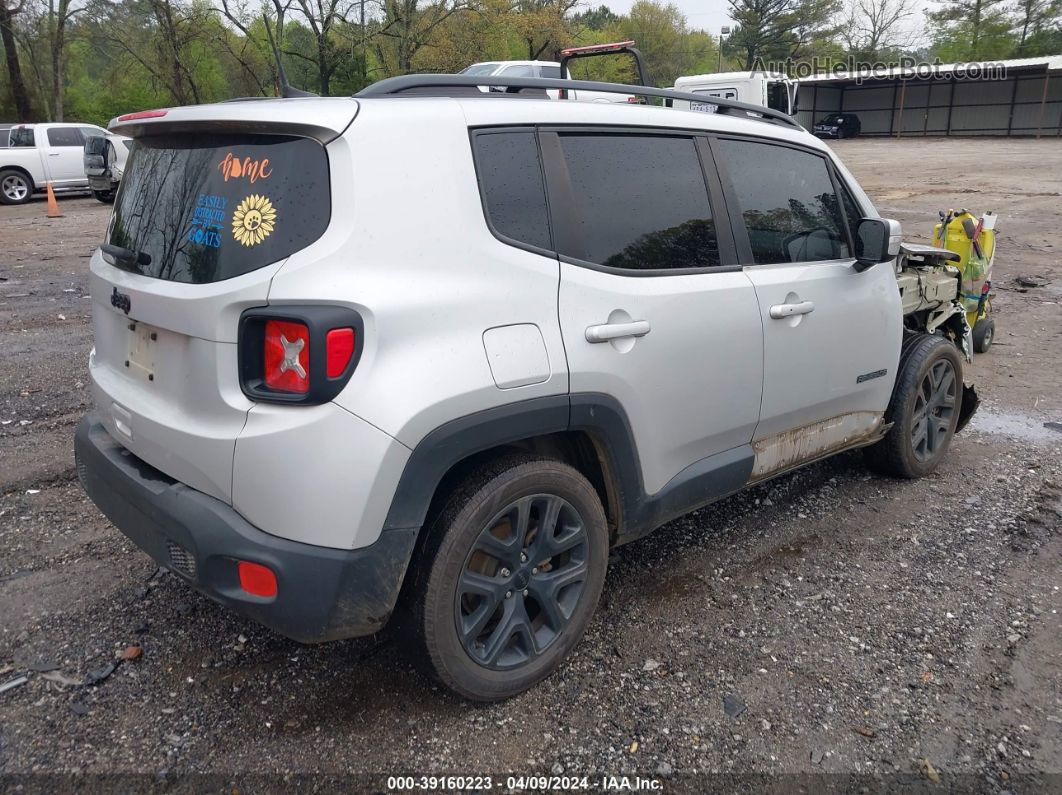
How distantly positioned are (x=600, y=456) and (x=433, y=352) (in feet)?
2.65

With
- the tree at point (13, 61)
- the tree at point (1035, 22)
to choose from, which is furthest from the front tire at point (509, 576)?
the tree at point (1035, 22)

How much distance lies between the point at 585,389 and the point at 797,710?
1.27m

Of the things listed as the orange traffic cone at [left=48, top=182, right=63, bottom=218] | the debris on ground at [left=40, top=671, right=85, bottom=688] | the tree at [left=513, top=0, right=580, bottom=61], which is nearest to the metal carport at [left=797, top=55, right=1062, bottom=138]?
the tree at [left=513, top=0, right=580, bottom=61]

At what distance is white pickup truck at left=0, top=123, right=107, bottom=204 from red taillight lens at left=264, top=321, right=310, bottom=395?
68.3 ft

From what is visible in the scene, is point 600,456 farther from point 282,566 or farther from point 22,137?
point 22,137

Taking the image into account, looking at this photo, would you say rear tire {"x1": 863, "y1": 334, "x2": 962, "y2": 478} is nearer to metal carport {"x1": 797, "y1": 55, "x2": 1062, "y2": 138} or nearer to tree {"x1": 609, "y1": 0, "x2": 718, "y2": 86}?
metal carport {"x1": 797, "y1": 55, "x2": 1062, "y2": 138}

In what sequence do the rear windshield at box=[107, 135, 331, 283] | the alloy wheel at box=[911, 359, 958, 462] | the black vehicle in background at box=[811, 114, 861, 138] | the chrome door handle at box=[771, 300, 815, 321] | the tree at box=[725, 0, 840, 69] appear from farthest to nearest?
1. the tree at box=[725, 0, 840, 69]
2. the black vehicle in background at box=[811, 114, 861, 138]
3. the alloy wheel at box=[911, 359, 958, 462]
4. the chrome door handle at box=[771, 300, 815, 321]
5. the rear windshield at box=[107, 135, 331, 283]

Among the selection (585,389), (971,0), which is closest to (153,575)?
(585,389)

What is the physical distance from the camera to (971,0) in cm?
5572

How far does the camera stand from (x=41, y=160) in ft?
63.9

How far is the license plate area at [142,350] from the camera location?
2588 millimetres

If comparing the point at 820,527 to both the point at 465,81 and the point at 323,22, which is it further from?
the point at 323,22

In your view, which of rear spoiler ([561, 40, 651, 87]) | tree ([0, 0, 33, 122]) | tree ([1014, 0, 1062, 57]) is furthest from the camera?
tree ([1014, 0, 1062, 57])

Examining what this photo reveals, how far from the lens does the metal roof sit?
34.8 m
